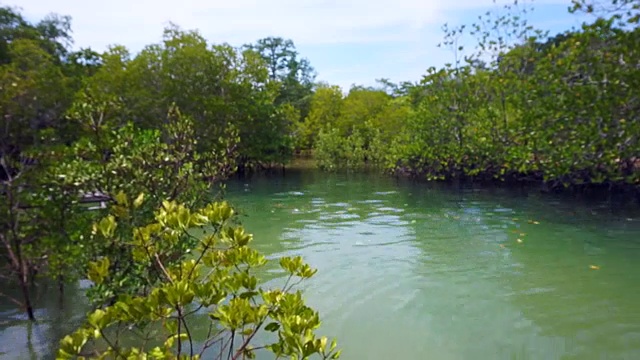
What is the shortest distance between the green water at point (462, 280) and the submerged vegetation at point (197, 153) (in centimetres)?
94

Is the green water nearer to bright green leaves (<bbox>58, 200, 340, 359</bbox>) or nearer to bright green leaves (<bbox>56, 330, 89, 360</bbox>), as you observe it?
bright green leaves (<bbox>58, 200, 340, 359</bbox>)

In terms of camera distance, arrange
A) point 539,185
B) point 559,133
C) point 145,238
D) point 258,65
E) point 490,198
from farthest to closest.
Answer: point 258,65, point 539,185, point 490,198, point 559,133, point 145,238

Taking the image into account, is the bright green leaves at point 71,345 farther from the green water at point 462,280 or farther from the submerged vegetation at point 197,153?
the green water at point 462,280

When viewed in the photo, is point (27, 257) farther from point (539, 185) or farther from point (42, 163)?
point (539, 185)

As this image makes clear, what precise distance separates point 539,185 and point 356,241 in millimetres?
11165

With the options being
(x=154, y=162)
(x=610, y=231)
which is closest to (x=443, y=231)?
(x=610, y=231)

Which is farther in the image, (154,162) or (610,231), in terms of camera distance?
(610,231)

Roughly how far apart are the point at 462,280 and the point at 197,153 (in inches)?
268

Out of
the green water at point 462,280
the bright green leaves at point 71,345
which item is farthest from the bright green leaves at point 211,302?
the green water at point 462,280

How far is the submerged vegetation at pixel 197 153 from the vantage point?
242 centimetres

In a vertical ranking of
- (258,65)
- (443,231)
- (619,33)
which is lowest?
(443,231)

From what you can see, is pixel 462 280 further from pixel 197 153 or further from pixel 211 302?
pixel 197 153

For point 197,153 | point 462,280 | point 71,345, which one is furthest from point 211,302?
point 197,153

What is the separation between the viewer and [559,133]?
11523 mm
